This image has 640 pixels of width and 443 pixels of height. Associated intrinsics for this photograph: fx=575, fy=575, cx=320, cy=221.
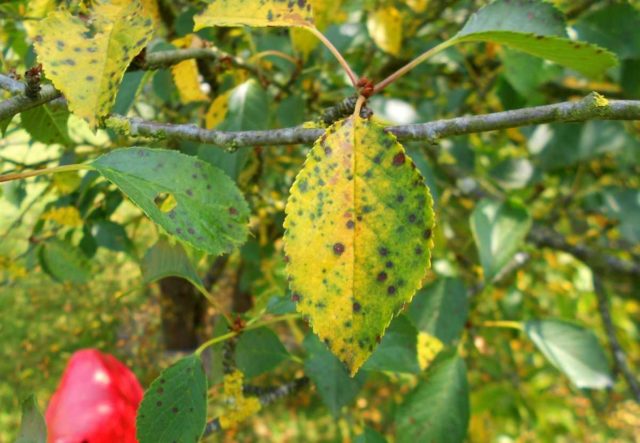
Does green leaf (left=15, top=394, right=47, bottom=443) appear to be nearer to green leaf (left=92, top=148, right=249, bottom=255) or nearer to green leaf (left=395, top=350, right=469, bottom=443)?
green leaf (left=92, top=148, right=249, bottom=255)

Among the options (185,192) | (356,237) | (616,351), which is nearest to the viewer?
(356,237)

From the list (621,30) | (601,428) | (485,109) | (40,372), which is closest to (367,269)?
(621,30)

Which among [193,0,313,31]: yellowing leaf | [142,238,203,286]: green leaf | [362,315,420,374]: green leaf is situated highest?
[193,0,313,31]: yellowing leaf

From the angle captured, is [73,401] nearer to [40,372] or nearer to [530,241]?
[530,241]

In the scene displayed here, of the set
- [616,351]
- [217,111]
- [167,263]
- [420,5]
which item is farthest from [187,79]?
[616,351]

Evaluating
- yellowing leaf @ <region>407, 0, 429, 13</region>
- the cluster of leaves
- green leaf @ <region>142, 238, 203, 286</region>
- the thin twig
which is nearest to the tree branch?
the cluster of leaves

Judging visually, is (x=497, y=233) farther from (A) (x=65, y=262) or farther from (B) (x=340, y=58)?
(A) (x=65, y=262)
